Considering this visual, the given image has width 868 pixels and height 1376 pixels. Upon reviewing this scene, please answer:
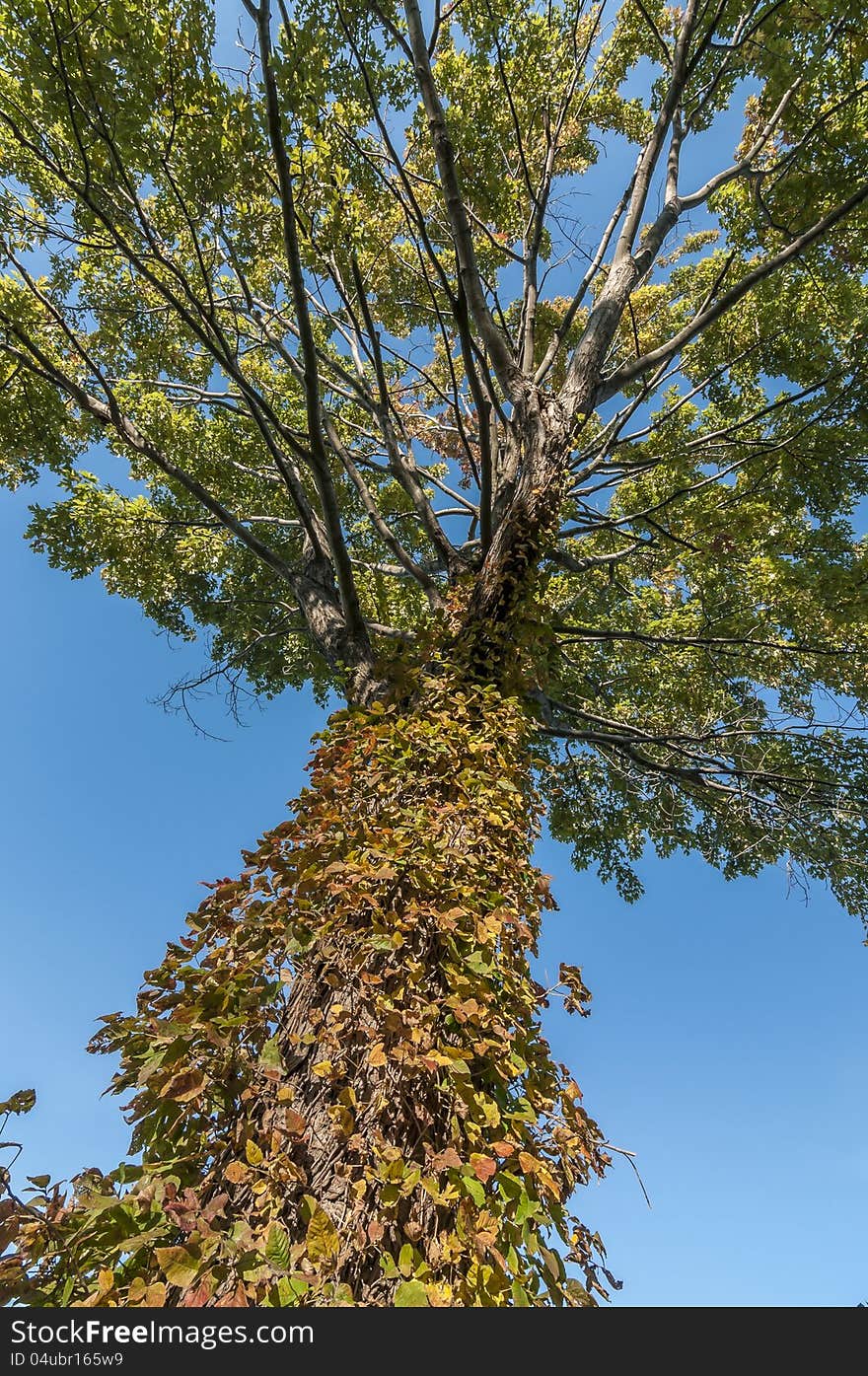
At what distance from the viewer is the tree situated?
143 centimetres

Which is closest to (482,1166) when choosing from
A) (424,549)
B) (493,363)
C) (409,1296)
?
(409,1296)

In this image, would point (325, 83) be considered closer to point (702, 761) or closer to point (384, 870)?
point (384, 870)

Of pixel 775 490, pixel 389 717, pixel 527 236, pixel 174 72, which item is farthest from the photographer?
pixel 775 490

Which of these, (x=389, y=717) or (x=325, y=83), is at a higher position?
(x=325, y=83)

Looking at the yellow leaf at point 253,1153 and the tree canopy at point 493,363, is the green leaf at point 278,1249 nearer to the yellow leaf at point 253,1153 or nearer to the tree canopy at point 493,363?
the yellow leaf at point 253,1153

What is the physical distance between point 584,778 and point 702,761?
241 centimetres

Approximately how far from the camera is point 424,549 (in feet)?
23.0

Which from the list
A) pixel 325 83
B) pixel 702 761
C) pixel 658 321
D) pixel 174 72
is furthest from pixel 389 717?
pixel 658 321

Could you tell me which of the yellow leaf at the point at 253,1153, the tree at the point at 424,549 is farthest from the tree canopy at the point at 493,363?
the yellow leaf at the point at 253,1153

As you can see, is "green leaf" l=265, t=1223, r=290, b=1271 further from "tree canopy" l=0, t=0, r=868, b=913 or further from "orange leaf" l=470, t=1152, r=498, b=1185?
"tree canopy" l=0, t=0, r=868, b=913

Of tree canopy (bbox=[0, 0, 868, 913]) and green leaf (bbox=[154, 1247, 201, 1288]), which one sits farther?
tree canopy (bbox=[0, 0, 868, 913])

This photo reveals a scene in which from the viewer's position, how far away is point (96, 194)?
12.2 feet

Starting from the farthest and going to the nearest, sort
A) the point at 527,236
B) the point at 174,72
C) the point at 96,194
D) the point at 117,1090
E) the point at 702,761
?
the point at 527,236 < the point at 702,761 < the point at 96,194 < the point at 174,72 < the point at 117,1090

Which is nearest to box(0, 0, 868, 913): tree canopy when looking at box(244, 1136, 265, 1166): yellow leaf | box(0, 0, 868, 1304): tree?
box(0, 0, 868, 1304): tree
